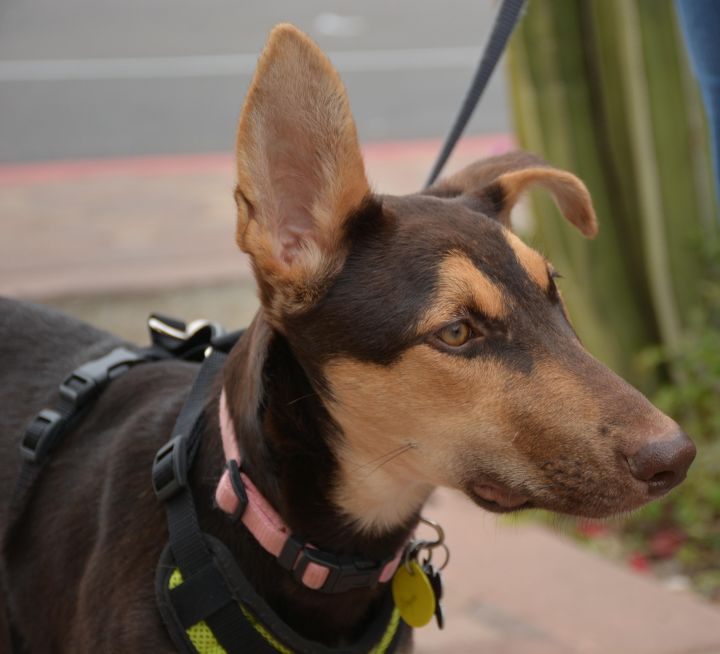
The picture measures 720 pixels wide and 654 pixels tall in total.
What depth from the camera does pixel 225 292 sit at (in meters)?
7.12

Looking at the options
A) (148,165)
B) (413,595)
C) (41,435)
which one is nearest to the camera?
(413,595)

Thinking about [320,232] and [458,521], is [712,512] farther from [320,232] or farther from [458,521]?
[320,232]

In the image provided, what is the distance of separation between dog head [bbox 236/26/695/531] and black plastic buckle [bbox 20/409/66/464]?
2.44 feet

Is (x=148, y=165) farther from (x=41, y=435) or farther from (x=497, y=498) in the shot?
(x=497, y=498)

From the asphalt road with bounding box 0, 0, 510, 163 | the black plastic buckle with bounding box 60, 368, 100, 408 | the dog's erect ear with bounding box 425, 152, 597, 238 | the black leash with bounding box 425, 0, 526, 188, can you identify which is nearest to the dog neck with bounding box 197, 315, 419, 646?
the black plastic buckle with bounding box 60, 368, 100, 408

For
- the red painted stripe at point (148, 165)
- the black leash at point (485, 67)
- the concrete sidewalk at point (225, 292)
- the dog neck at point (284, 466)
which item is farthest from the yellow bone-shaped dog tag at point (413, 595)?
the red painted stripe at point (148, 165)

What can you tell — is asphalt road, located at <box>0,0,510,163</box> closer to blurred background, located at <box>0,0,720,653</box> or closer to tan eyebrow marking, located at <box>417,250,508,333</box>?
blurred background, located at <box>0,0,720,653</box>

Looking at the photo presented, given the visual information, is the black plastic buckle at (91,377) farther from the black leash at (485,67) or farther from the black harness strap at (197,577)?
the black leash at (485,67)

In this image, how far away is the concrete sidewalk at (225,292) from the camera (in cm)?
430

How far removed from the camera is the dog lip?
2570 millimetres

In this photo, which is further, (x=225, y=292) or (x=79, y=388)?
(x=225, y=292)

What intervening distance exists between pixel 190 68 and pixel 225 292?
758 cm

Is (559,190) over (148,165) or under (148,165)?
over

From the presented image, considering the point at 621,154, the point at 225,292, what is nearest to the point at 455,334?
the point at 621,154
